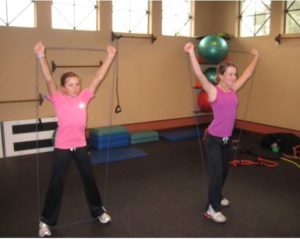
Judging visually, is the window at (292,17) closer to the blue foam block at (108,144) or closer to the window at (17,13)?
the blue foam block at (108,144)

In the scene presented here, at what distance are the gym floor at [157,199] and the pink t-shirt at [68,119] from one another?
70cm

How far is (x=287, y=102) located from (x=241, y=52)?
1.27 m

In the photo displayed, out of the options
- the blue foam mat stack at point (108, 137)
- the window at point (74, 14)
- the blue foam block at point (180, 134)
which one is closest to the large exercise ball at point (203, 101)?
the blue foam block at point (180, 134)

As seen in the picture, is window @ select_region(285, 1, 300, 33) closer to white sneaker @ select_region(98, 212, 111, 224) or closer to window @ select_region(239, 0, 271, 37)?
window @ select_region(239, 0, 271, 37)

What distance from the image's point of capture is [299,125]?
5.41m

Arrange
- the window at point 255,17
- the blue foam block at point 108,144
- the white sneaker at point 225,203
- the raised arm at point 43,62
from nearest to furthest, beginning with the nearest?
1. the raised arm at point 43,62
2. the white sneaker at point 225,203
3. the blue foam block at point 108,144
4. the window at point 255,17

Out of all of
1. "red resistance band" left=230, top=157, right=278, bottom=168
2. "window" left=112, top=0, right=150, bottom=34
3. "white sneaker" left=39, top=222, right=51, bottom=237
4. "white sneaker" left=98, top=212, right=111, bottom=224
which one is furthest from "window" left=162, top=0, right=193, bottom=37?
"white sneaker" left=39, top=222, right=51, bottom=237

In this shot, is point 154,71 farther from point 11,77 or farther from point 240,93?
point 11,77

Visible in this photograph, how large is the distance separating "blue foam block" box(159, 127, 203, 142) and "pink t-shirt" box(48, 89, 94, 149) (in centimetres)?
331

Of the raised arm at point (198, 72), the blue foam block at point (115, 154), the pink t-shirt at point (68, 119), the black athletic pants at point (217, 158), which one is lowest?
the blue foam block at point (115, 154)

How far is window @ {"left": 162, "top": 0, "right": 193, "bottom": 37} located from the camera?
19.8 ft

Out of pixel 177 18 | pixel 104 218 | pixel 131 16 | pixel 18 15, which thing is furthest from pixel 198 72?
pixel 177 18

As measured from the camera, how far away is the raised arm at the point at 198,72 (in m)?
2.40

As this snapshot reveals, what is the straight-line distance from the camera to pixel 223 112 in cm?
256
